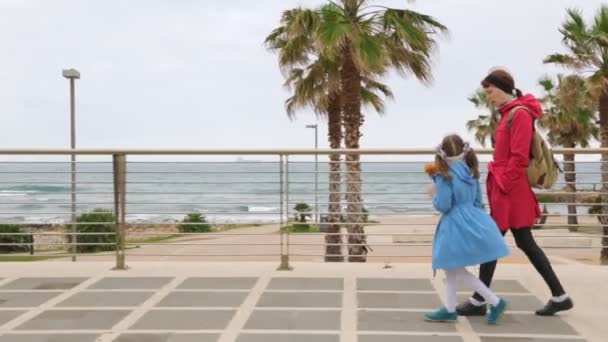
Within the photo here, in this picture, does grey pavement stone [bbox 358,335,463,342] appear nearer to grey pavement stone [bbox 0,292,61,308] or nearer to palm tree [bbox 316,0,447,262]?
grey pavement stone [bbox 0,292,61,308]

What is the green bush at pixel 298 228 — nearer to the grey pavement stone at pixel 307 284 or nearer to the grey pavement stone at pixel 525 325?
the grey pavement stone at pixel 307 284

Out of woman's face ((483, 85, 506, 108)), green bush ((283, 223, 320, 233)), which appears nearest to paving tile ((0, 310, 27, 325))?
green bush ((283, 223, 320, 233))

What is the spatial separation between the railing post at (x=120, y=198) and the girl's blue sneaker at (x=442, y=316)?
122 inches

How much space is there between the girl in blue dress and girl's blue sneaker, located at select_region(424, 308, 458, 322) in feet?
0.78

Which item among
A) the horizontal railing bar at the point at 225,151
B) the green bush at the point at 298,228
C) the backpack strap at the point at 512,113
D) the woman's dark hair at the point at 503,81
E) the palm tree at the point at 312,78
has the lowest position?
the green bush at the point at 298,228

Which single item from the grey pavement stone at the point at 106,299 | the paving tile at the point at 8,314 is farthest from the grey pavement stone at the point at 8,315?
the grey pavement stone at the point at 106,299

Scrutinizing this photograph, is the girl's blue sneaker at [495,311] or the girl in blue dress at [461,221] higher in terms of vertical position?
the girl in blue dress at [461,221]

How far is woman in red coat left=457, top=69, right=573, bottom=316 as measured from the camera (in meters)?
4.28

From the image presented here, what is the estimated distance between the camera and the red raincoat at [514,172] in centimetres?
426

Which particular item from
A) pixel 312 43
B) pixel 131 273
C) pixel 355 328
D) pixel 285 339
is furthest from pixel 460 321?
pixel 312 43

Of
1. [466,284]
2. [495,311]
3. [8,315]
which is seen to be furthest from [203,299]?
[495,311]

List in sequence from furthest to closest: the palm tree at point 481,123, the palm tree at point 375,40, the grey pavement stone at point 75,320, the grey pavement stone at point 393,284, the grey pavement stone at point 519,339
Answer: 1. the palm tree at point 481,123
2. the palm tree at point 375,40
3. the grey pavement stone at point 393,284
4. the grey pavement stone at point 75,320
5. the grey pavement stone at point 519,339

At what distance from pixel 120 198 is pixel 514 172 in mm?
3604

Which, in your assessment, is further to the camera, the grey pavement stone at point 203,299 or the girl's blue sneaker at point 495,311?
the grey pavement stone at point 203,299
